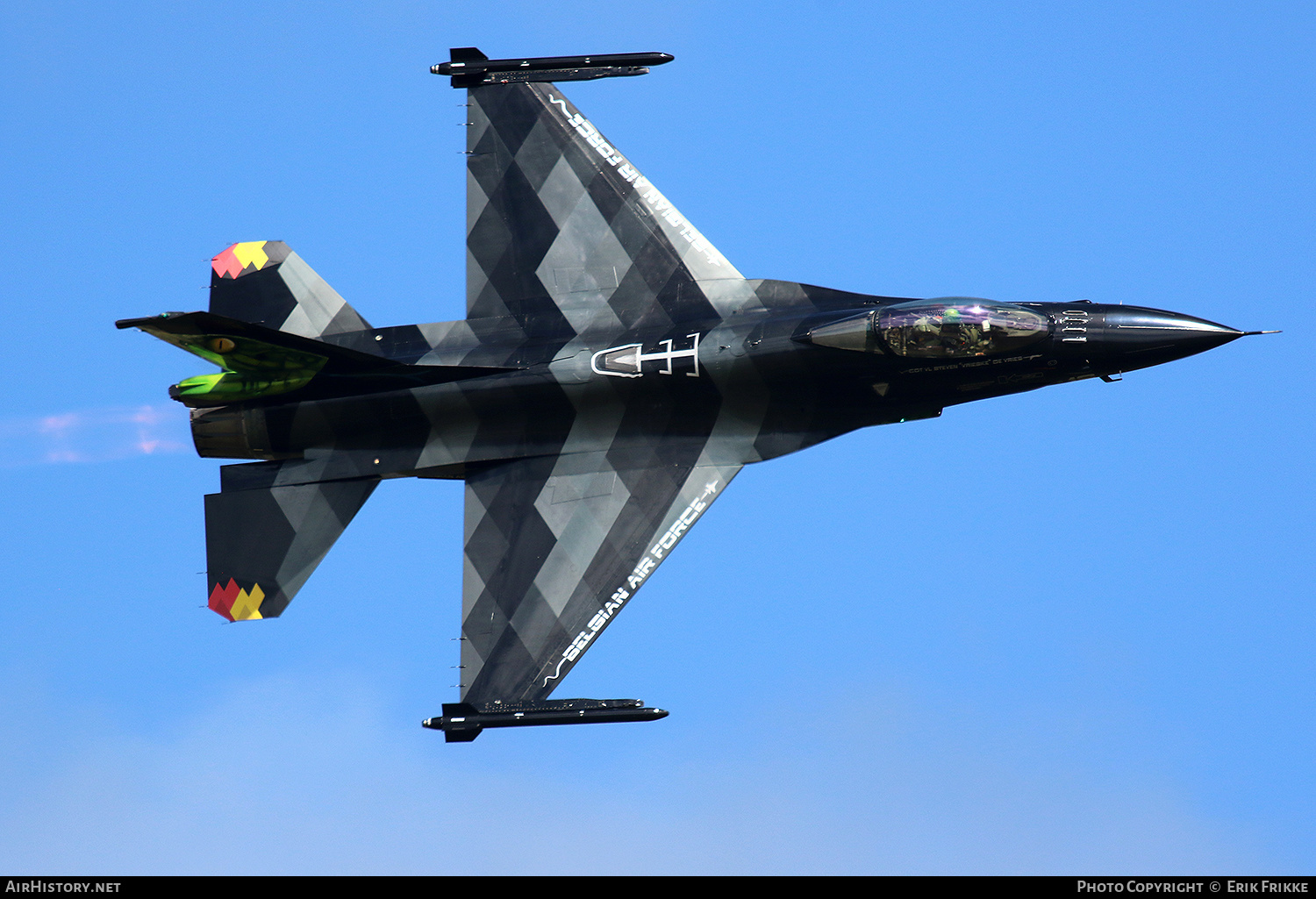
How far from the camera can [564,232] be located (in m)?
28.4

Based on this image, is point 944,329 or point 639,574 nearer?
point 944,329

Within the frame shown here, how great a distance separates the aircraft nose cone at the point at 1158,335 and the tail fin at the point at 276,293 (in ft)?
41.7

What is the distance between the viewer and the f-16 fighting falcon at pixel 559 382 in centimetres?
2552

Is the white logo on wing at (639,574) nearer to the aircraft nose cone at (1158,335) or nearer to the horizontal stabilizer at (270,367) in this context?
the horizontal stabilizer at (270,367)

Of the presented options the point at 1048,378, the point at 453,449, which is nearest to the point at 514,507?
the point at 453,449

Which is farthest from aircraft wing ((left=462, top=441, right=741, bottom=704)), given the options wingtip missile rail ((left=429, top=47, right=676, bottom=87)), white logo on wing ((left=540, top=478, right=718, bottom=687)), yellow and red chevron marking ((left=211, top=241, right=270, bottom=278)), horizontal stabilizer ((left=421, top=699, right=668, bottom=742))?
wingtip missile rail ((left=429, top=47, right=676, bottom=87))

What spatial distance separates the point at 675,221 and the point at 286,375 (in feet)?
23.4

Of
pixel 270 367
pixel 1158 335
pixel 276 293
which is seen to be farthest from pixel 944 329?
pixel 276 293

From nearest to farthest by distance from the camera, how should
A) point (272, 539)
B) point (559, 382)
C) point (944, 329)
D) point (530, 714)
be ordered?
point (944, 329) < point (530, 714) < point (559, 382) < point (272, 539)

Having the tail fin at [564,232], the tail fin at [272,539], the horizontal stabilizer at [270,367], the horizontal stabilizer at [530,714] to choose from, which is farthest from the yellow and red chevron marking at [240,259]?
the horizontal stabilizer at [530,714]

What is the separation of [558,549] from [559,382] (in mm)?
2771

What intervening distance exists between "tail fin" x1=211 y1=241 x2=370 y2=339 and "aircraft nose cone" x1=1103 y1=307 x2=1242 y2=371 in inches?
500

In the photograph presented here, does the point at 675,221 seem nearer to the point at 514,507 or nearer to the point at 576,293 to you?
the point at 576,293

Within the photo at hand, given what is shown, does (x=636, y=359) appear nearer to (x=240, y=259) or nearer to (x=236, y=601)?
(x=240, y=259)
